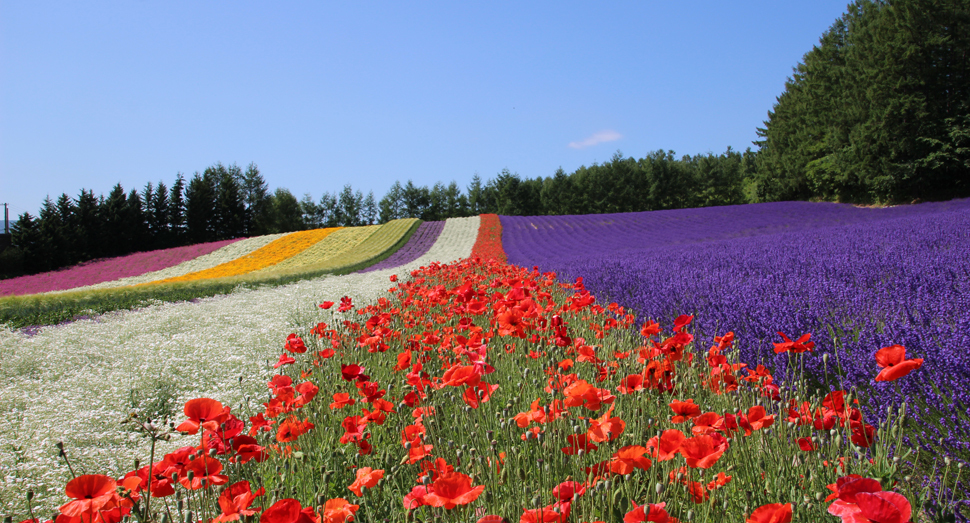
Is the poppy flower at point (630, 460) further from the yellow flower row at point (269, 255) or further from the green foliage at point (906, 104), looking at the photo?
the green foliage at point (906, 104)

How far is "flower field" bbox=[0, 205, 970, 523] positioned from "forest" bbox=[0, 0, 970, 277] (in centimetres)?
2007

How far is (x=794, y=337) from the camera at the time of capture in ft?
9.10

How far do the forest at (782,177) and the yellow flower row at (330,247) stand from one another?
15175 millimetres

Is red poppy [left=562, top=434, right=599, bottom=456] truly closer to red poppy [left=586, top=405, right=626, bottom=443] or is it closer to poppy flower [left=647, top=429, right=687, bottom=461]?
red poppy [left=586, top=405, right=626, bottom=443]

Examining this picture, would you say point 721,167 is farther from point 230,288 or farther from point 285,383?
point 285,383

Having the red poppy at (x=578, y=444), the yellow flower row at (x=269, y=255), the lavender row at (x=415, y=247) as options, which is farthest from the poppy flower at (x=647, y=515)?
the yellow flower row at (x=269, y=255)

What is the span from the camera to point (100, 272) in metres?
22.1

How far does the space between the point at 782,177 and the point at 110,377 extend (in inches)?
1487

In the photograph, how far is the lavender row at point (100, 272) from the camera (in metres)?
18.7

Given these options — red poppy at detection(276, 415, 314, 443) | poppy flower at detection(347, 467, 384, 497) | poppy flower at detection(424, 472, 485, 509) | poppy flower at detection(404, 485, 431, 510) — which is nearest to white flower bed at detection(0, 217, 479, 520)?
red poppy at detection(276, 415, 314, 443)

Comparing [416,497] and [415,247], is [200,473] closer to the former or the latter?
[416,497]

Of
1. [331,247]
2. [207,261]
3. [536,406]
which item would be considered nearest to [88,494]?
[536,406]

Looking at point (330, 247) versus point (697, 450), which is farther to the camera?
point (330, 247)

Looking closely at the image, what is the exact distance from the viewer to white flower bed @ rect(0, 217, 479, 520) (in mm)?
2311
